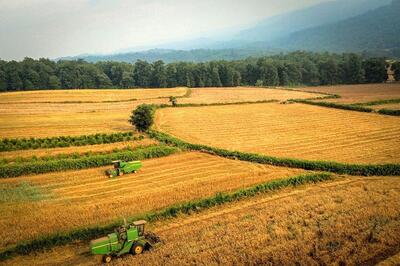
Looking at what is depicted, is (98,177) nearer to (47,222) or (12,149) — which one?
(47,222)

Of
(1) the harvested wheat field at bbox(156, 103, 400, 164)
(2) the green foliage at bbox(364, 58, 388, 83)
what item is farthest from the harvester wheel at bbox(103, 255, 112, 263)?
(2) the green foliage at bbox(364, 58, 388, 83)

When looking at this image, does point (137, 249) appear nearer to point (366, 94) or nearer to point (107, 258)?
point (107, 258)

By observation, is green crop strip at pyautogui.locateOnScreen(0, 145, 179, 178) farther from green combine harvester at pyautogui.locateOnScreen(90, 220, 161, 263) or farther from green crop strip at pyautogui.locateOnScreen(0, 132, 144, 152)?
green combine harvester at pyautogui.locateOnScreen(90, 220, 161, 263)

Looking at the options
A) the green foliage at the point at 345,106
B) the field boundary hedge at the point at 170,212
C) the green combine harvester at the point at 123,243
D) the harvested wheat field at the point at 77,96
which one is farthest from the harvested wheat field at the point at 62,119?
the green foliage at the point at 345,106

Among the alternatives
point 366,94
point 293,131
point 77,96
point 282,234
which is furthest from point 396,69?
point 282,234

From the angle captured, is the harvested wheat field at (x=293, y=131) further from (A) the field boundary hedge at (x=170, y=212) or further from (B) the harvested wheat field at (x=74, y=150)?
(A) the field boundary hedge at (x=170, y=212)
